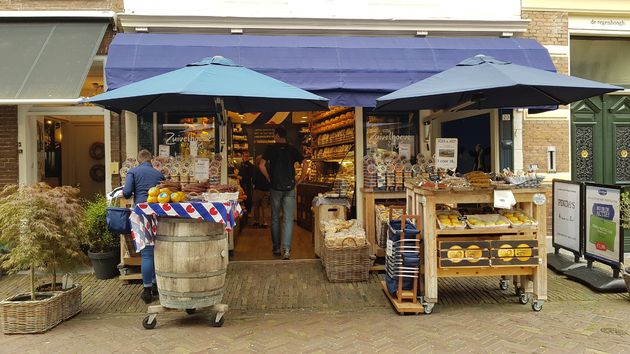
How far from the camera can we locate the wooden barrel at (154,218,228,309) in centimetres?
448

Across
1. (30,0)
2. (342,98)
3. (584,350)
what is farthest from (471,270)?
(30,0)

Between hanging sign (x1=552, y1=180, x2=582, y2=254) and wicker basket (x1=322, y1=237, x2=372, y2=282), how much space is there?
10.4 feet

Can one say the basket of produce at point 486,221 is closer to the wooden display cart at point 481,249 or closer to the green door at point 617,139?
the wooden display cart at point 481,249

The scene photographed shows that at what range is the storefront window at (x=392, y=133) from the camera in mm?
7457

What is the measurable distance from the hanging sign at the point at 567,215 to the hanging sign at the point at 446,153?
240 centimetres

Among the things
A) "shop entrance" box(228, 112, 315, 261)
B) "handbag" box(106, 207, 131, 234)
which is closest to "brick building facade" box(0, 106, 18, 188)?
"handbag" box(106, 207, 131, 234)

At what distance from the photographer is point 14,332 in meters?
4.50

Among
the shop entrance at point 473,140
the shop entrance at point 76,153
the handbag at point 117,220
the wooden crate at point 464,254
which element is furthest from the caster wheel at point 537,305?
the shop entrance at point 76,153

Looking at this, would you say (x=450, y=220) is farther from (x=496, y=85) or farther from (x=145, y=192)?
(x=145, y=192)

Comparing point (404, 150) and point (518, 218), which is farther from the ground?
point (404, 150)

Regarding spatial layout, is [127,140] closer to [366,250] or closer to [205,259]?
[205,259]

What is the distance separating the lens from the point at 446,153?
5.39 metres

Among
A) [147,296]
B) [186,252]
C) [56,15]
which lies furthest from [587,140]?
[56,15]

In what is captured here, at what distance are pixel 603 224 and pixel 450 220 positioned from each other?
2.55m
